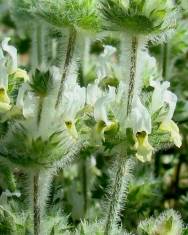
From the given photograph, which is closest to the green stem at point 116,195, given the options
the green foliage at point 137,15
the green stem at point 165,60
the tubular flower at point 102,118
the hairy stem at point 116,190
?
the hairy stem at point 116,190

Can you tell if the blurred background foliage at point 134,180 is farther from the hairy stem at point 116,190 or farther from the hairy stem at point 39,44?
the hairy stem at point 116,190

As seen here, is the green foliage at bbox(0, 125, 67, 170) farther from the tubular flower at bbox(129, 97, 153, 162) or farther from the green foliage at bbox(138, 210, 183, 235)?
the green foliage at bbox(138, 210, 183, 235)

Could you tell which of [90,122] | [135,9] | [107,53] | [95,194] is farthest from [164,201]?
[135,9]

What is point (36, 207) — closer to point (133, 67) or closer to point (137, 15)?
point (133, 67)

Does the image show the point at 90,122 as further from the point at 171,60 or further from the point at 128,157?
the point at 171,60

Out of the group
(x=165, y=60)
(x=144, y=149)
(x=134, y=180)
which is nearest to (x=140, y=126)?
(x=144, y=149)

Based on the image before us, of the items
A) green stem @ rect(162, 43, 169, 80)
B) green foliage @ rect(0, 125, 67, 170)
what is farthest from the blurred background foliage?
green foliage @ rect(0, 125, 67, 170)

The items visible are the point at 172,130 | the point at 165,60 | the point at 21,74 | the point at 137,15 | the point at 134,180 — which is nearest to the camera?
the point at 137,15
